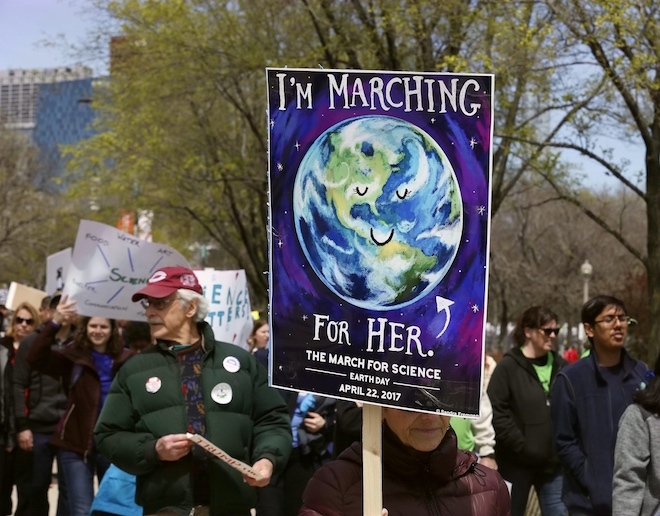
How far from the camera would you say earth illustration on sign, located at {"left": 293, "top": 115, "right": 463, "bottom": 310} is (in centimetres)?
343

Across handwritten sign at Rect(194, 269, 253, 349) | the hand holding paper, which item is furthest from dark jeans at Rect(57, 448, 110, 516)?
the hand holding paper

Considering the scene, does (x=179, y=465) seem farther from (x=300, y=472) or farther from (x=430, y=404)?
(x=300, y=472)

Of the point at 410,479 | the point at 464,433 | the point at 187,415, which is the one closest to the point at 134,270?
the point at 464,433

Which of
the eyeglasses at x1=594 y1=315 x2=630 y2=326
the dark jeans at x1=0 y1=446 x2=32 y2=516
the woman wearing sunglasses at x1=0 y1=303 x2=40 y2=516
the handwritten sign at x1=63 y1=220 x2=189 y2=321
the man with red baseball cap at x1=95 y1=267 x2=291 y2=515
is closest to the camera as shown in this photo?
the man with red baseball cap at x1=95 y1=267 x2=291 y2=515

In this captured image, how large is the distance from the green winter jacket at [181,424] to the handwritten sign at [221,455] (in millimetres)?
245

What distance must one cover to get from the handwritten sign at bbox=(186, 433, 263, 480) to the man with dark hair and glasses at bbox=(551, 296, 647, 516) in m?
2.30

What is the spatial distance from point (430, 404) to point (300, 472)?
5.07m

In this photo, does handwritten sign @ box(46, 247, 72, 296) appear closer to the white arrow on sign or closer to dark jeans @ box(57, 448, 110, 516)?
dark jeans @ box(57, 448, 110, 516)

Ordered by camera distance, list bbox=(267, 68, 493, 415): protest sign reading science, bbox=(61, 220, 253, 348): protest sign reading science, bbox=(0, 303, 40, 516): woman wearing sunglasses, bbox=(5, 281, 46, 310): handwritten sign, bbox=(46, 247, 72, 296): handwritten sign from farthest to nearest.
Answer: bbox=(5, 281, 46, 310): handwritten sign → bbox=(46, 247, 72, 296): handwritten sign → bbox=(61, 220, 253, 348): protest sign reading science → bbox=(0, 303, 40, 516): woman wearing sunglasses → bbox=(267, 68, 493, 415): protest sign reading science

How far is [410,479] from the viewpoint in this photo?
3646mm

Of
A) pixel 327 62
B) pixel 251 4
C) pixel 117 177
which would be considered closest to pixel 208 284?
pixel 327 62

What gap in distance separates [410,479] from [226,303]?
22.6ft

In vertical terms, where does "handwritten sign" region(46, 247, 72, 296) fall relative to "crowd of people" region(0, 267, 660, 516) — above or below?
above

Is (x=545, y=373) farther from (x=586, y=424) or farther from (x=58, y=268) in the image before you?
(x=58, y=268)
